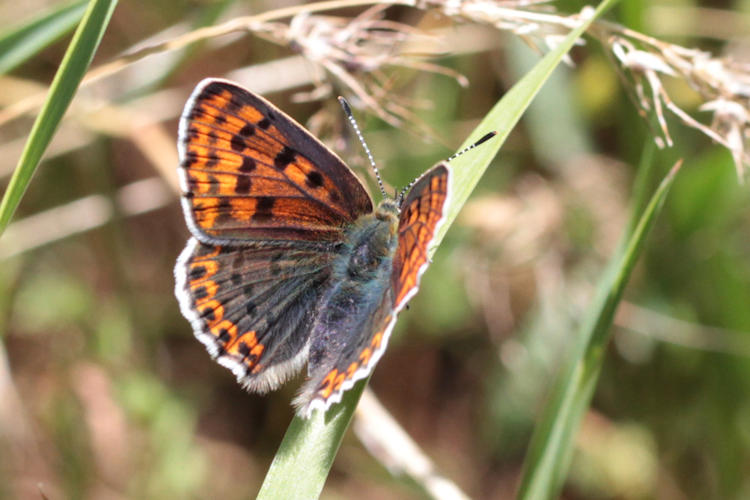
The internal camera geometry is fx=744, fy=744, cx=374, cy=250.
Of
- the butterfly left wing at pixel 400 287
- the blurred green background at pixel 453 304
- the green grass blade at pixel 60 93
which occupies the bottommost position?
the blurred green background at pixel 453 304

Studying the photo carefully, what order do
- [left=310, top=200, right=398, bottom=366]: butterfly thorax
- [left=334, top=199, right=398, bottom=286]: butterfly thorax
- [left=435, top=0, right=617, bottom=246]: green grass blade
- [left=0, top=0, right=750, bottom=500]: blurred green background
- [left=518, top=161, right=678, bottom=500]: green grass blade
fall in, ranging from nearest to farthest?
[left=435, top=0, right=617, bottom=246]: green grass blade, [left=518, top=161, right=678, bottom=500]: green grass blade, [left=310, top=200, right=398, bottom=366]: butterfly thorax, [left=334, top=199, right=398, bottom=286]: butterfly thorax, [left=0, top=0, right=750, bottom=500]: blurred green background

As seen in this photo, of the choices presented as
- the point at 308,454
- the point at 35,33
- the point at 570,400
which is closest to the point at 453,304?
the point at 570,400

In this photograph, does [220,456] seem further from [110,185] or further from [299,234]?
[299,234]

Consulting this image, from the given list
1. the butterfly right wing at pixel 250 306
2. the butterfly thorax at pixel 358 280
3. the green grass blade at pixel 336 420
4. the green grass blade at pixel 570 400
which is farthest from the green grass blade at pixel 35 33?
the green grass blade at pixel 570 400

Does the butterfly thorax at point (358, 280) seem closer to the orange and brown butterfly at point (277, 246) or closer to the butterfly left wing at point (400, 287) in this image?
the orange and brown butterfly at point (277, 246)

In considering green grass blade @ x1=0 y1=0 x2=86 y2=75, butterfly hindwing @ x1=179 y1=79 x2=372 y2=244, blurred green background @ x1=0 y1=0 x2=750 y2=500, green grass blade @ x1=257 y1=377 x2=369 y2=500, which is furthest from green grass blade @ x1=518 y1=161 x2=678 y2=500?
green grass blade @ x1=0 y1=0 x2=86 y2=75

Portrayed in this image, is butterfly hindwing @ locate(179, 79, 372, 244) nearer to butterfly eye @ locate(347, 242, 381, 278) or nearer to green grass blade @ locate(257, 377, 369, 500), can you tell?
butterfly eye @ locate(347, 242, 381, 278)

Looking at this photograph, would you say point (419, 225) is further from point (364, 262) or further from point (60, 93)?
point (60, 93)
